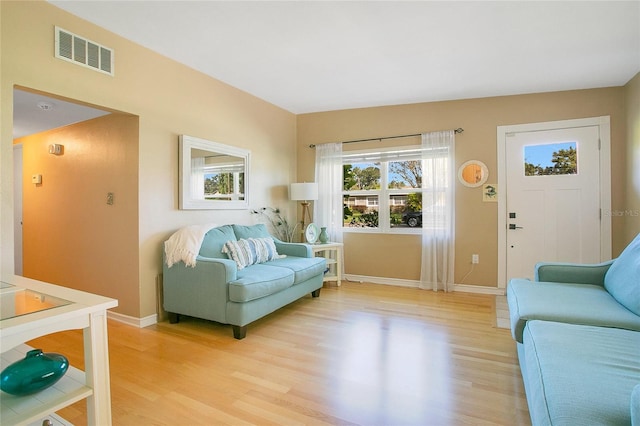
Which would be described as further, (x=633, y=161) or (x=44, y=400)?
(x=633, y=161)

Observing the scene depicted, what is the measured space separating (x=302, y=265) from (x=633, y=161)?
370cm

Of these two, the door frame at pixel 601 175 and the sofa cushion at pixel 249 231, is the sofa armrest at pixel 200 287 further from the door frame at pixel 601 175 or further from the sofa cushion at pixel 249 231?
the door frame at pixel 601 175

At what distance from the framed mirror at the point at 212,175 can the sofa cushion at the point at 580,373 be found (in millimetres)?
3096

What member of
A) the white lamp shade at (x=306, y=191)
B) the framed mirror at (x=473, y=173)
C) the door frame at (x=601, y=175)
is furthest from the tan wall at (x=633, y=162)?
the white lamp shade at (x=306, y=191)

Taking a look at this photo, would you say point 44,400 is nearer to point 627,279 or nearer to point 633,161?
point 627,279

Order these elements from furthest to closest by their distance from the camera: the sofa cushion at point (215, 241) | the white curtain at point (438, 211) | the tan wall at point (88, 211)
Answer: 1. the white curtain at point (438, 211)
2. the sofa cushion at point (215, 241)
3. the tan wall at point (88, 211)

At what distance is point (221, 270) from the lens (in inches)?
107

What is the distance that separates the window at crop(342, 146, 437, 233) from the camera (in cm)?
444

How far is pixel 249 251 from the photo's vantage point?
3295 mm

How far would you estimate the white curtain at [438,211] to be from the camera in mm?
4148

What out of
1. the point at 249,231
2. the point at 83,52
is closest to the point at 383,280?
the point at 249,231

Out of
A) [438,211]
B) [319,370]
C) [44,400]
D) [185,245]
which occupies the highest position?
[438,211]

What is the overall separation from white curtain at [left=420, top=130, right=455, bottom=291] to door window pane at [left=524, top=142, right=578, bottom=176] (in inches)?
34.9

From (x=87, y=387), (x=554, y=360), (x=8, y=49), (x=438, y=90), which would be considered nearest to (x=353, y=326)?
(x=554, y=360)
